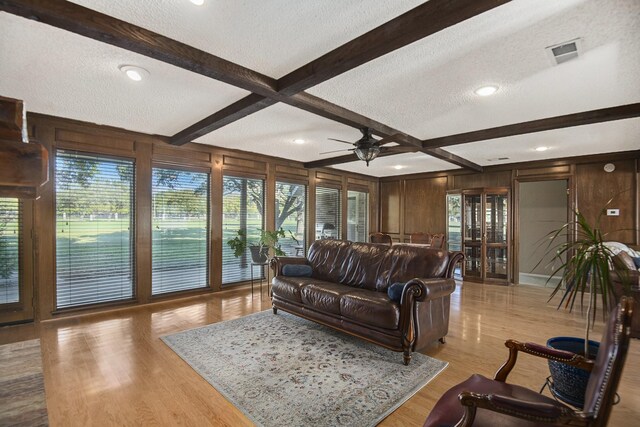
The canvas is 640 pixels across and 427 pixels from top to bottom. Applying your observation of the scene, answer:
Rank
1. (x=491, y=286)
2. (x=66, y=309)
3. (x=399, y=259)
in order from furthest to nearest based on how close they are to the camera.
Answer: (x=491, y=286) < (x=66, y=309) < (x=399, y=259)

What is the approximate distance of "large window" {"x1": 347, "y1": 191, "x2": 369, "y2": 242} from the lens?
314 inches

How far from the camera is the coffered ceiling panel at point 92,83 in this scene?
84.1 inches

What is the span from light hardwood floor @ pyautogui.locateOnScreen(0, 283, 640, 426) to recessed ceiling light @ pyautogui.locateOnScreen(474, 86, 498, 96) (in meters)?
2.45

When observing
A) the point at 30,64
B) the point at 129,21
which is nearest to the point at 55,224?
the point at 30,64

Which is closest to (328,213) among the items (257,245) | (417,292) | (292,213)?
(292,213)

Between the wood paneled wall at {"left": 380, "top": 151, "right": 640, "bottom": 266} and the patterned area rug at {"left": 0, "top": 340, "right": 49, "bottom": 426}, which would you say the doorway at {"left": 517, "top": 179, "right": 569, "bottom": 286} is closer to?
the wood paneled wall at {"left": 380, "top": 151, "right": 640, "bottom": 266}

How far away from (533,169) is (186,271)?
6745 mm

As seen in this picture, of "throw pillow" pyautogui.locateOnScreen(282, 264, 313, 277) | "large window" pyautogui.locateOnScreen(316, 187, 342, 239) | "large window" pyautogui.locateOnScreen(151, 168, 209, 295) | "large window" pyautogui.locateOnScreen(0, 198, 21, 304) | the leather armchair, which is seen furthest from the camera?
"large window" pyautogui.locateOnScreen(316, 187, 342, 239)

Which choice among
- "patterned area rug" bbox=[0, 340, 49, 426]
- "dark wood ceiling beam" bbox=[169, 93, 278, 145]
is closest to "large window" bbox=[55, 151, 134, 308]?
"dark wood ceiling beam" bbox=[169, 93, 278, 145]

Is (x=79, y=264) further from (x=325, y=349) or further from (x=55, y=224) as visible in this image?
(x=325, y=349)

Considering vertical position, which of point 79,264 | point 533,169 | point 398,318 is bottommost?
point 398,318

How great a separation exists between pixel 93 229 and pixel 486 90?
4.86 meters

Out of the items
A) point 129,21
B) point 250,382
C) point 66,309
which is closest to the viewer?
point 129,21

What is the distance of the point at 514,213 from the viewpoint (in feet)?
21.0
